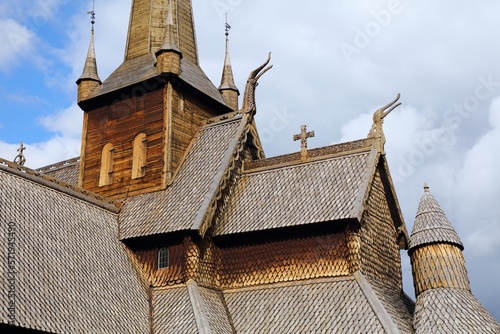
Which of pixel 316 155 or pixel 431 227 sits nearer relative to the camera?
pixel 431 227

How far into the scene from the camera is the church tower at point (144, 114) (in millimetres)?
26109

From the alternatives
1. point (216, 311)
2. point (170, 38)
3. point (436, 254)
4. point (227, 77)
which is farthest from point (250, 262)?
point (227, 77)

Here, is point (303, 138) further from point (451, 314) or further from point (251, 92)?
point (451, 314)

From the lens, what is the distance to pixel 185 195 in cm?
2416

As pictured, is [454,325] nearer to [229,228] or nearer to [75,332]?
[229,228]

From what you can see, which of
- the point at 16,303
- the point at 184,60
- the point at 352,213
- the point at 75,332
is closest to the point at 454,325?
the point at 352,213

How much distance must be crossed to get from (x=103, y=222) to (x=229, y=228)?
4458 millimetres

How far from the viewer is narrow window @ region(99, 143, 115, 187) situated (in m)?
27.0

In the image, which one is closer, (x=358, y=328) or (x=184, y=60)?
(x=358, y=328)

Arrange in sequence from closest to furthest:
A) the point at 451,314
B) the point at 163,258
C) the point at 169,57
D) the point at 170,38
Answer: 1. the point at 451,314
2. the point at 163,258
3. the point at 169,57
4. the point at 170,38

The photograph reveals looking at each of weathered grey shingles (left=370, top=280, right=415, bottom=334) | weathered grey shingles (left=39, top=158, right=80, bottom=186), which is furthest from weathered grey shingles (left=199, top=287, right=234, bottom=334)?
weathered grey shingles (left=39, top=158, right=80, bottom=186)

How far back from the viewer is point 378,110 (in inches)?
957

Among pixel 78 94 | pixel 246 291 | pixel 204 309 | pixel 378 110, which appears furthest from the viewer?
pixel 78 94

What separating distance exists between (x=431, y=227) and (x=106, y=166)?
42.3 ft
